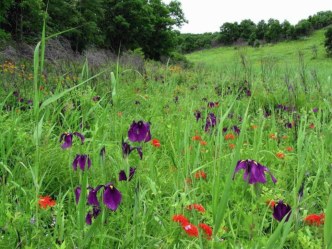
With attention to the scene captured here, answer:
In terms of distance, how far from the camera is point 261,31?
54.4 m

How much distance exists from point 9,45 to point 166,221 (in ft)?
37.2

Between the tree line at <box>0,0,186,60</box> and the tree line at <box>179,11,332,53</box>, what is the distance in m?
5.81

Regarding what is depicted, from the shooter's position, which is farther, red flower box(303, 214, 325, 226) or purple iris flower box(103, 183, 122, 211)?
red flower box(303, 214, 325, 226)

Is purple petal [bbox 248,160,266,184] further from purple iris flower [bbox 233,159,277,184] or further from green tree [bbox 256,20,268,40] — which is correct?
green tree [bbox 256,20,268,40]

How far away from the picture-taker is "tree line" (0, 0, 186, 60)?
40.7 ft

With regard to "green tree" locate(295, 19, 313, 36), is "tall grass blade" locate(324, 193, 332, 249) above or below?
below

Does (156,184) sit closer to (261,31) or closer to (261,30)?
(261,31)

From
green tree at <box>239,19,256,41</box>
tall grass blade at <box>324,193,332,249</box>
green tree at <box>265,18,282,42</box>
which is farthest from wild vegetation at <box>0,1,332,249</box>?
green tree at <box>239,19,256,41</box>

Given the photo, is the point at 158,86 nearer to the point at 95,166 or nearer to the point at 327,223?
the point at 95,166

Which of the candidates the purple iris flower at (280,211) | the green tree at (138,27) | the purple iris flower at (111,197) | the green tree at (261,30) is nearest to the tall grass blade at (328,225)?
the purple iris flower at (280,211)

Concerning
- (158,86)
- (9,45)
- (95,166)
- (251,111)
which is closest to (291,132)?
(251,111)

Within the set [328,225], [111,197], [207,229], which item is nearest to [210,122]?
[207,229]

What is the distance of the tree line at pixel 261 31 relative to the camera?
47.0 meters

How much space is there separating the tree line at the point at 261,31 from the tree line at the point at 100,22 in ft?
19.0
